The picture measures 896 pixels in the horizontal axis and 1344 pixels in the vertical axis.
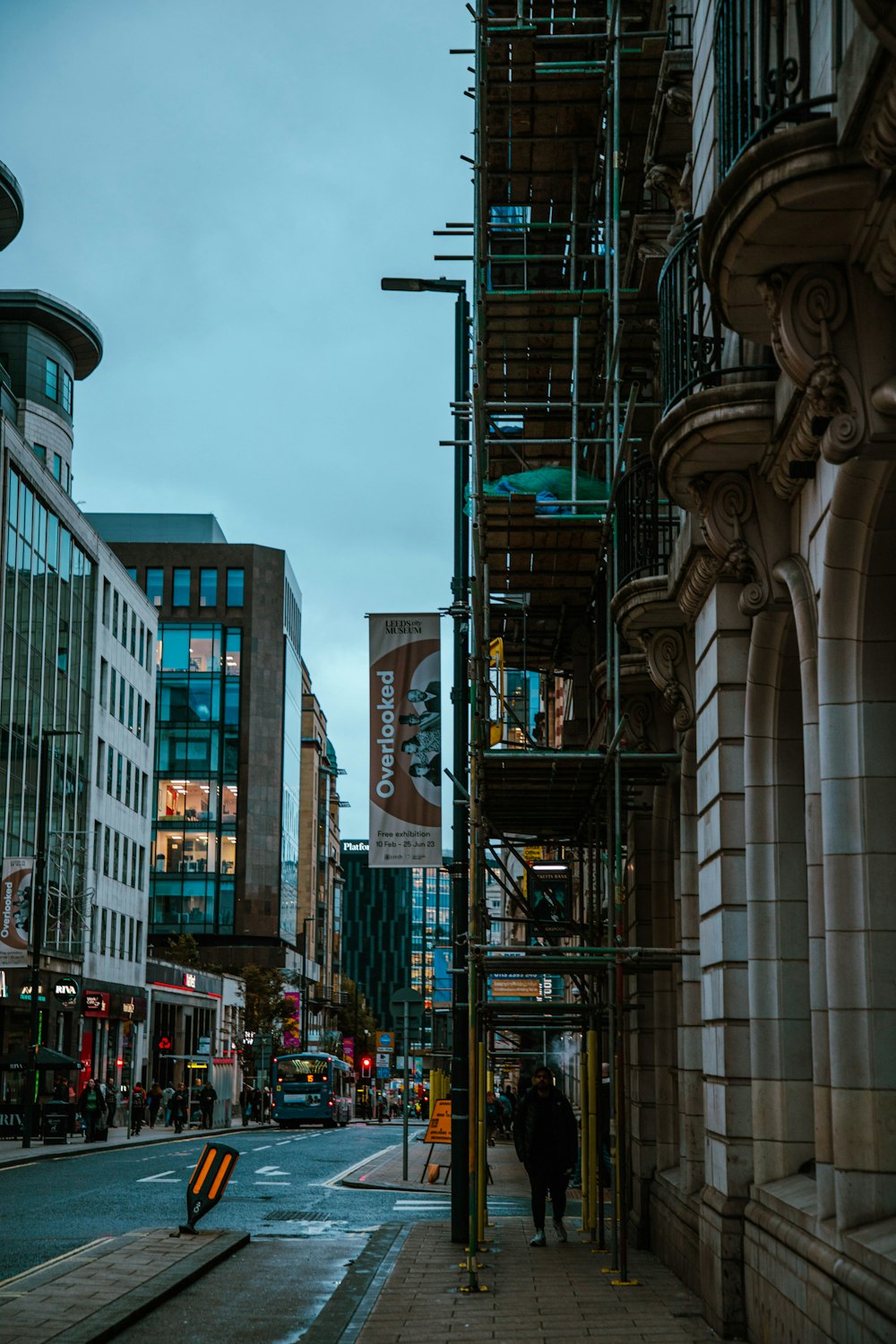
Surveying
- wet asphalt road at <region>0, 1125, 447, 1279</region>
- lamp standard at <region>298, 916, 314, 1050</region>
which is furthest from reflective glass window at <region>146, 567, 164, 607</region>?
wet asphalt road at <region>0, 1125, 447, 1279</region>

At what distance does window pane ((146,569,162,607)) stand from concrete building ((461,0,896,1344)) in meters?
90.5

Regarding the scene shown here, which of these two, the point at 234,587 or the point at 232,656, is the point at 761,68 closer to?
the point at 232,656

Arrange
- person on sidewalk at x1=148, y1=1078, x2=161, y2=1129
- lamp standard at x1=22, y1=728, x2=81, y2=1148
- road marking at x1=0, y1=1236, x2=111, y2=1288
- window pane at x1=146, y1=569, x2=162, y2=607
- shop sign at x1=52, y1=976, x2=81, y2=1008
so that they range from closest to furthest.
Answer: road marking at x1=0, y1=1236, x2=111, y2=1288 < lamp standard at x1=22, y1=728, x2=81, y2=1148 < shop sign at x1=52, y1=976, x2=81, y2=1008 < person on sidewalk at x1=148, y1=1078, x2=161, y2=1129 < window pane at x1=146, y1=569, x2=162, y2=607

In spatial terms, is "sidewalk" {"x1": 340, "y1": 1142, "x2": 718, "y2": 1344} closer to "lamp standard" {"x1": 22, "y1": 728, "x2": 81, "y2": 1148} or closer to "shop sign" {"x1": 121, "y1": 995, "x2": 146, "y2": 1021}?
"lamp standard" {"x1": 22, "y1": 728, "x2": 81, "y2": 1148}

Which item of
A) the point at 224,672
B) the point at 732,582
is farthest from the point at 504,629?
the point at 224,672

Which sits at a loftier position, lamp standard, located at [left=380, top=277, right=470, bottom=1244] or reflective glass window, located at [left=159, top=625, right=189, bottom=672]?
reflective glass window, located at [left=159, top=625, right=189, bottom=672]

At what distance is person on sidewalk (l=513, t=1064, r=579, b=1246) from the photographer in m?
15.8

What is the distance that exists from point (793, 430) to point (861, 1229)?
13.7 ft

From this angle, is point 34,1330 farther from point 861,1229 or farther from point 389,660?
point 389,660

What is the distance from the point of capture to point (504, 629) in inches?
957

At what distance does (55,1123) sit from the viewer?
3888 centimetres

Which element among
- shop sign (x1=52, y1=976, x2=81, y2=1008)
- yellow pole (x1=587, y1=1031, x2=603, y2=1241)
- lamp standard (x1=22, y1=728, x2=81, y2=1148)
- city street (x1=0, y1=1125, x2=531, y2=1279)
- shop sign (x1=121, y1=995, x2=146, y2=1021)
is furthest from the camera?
shop sign (x1=121, y1=995, x2=146, y2=1021)

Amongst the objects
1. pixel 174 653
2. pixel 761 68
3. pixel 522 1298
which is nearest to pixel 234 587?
pixel 174 653

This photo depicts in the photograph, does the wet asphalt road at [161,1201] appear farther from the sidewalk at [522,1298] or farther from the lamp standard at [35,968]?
the sidewalk at [522,1298]
